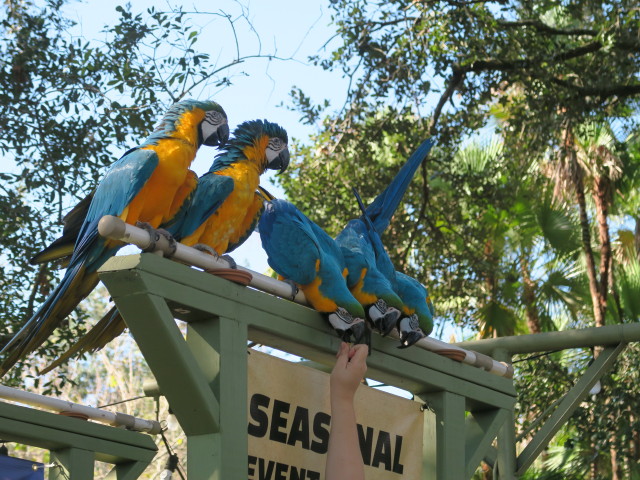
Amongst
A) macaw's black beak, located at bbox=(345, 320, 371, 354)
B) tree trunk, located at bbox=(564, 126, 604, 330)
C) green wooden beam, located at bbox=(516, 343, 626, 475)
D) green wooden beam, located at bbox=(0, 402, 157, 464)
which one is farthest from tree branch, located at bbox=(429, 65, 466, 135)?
macaw's black beak, located at bbox=(345, 320, 371, 354)

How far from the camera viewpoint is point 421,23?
667 centimetres

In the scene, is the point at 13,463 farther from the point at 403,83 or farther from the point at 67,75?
the point at 403,83

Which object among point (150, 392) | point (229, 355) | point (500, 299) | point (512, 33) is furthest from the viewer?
point (500, 299)

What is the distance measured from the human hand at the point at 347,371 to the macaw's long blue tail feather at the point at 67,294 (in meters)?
0.77

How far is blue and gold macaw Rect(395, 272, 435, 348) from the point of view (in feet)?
8.47

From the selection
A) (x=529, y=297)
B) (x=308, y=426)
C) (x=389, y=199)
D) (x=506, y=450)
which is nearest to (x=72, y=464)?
(x=308, y=426)

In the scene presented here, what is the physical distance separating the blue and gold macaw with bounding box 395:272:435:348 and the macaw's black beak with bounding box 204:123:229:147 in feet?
2.33

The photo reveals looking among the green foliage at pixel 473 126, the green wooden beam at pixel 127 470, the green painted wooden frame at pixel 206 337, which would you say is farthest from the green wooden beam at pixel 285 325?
the green foliage at pixel 473 126

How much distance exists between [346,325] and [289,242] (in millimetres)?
294

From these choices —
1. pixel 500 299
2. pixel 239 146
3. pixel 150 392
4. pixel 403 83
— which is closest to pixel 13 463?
pixel 150 392

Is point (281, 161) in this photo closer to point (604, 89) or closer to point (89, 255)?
point (89, 255)

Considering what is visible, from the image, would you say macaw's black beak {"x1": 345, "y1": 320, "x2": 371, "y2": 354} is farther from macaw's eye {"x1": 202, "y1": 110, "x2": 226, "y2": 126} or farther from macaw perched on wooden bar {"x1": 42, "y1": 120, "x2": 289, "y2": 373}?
macaw's eye {"x1": 202, "y1": 110, "x2": 226, "y2": 126}

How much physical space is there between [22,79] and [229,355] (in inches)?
145

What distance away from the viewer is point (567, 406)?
402cm
